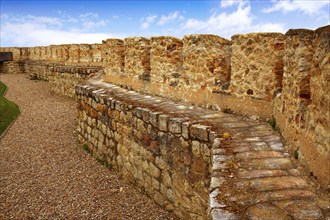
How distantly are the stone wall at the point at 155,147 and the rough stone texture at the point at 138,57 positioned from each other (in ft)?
1.54

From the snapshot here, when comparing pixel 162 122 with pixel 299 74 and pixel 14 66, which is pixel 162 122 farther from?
pixel 14 66

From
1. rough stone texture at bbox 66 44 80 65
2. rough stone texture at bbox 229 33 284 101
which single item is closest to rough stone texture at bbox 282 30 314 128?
rough stone texture at bbox 229 33 284 101

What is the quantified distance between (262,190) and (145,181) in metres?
3.10

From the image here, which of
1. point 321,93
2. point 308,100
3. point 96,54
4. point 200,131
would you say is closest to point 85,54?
point 96,54

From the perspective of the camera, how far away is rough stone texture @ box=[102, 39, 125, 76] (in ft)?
25.7

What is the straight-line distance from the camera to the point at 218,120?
4.33 metres

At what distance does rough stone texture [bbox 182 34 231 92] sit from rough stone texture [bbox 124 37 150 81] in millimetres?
1456

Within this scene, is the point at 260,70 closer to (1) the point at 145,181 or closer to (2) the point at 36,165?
(1) the point at 145,181

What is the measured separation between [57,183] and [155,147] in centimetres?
232

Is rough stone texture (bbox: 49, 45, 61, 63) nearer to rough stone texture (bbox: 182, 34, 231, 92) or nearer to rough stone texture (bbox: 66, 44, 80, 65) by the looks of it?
rough stone texture (bbox: 66, 44, 80, 65)

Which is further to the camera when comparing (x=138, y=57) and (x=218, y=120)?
(x=138, y=57)

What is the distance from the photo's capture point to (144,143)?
5.24 metres

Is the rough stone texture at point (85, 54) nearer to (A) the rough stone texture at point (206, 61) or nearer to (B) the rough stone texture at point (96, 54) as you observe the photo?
(B) the rough stone texture at point (96, 54)

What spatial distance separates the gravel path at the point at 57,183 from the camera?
504 cm
